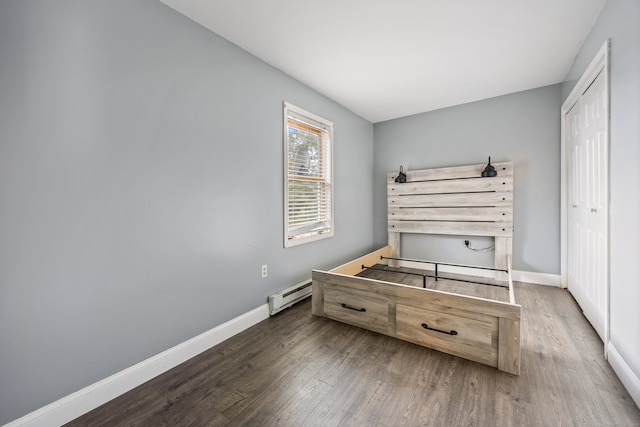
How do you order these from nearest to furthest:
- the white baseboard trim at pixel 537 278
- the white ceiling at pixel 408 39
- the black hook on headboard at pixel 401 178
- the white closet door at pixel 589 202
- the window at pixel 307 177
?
the white ceiling at pixel 408 39 < the white closet door at pixel 589 202 < the window at pixel 307 177 < the white baseboard trim at pixel 537 278 < the black hook on headboard at pixel 401 178

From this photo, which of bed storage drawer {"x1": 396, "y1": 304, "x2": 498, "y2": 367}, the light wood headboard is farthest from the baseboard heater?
the light wood headboard

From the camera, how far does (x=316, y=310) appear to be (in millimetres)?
2521

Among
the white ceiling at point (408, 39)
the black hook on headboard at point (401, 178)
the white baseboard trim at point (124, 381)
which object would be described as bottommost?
the white baseboard trim at point (124, 381)

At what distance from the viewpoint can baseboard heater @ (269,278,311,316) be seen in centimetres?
250

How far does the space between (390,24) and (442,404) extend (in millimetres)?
2589

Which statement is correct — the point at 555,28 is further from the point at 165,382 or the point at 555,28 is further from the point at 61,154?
the point at 165,382

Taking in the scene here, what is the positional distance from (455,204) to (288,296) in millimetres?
2634

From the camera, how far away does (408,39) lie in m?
2.20

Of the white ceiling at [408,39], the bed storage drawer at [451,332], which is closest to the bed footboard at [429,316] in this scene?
the bed storage drawer at [451,332]

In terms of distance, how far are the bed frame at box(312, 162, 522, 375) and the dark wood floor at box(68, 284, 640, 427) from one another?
13cm

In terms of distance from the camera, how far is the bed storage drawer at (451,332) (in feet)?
5.71

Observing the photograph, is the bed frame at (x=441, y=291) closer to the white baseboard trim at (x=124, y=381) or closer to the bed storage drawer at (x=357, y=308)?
the bed storage drawer at (x=357, y=308)

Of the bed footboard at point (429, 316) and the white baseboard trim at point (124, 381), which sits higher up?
the bed footboard at point (429, 316)

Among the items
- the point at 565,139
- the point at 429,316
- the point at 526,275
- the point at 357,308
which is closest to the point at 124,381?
the point at 357,308
